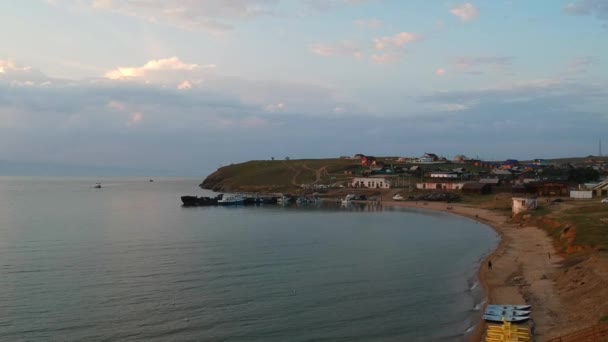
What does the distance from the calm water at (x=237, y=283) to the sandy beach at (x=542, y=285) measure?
5.77ft

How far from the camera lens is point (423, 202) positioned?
119688mm

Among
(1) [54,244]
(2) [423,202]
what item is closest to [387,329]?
(1) [54,244]

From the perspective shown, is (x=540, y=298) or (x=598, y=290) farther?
(x=540, y=298)

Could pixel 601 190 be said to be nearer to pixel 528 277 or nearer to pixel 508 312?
pixel 528 277

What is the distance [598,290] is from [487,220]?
2115 inches

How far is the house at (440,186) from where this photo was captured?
130375 mm

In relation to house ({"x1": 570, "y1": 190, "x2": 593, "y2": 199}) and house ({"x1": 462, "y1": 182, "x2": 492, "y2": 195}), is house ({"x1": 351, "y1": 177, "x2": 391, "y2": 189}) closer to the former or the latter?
house ({"x1": 462, "y1": 182, "x2": 492, "y2": 195})

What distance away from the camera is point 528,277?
3625 cm

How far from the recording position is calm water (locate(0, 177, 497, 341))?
87.9 feet

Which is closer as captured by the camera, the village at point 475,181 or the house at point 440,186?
the village at point 475,181

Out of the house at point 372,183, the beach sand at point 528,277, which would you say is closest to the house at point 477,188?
the house at point 372,183

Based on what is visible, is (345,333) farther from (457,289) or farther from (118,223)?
(118,223)

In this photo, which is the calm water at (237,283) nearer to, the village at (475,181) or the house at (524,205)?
the house at (524,205)

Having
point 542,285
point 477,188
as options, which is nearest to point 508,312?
point 542,285
